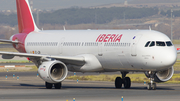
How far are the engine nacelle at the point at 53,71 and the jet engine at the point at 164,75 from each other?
25.5 ft

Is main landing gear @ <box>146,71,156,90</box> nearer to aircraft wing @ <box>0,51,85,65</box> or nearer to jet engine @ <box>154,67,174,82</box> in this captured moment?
jet engine @ <box>154,67,174,82</box>

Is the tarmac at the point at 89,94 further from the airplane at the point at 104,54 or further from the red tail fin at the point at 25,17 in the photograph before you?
the red tail fin at the point at 25,17

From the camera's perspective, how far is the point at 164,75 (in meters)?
35.8

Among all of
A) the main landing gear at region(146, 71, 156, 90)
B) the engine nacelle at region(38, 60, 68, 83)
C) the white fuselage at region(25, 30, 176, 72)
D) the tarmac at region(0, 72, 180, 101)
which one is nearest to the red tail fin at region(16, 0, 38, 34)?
the white fuselage at region(25, 30, 176, 72)

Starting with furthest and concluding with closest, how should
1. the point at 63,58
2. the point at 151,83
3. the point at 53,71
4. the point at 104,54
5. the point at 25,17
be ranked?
1. the point at 25,17
2. the point at 63,58
3. the point at 104,54
4. the point at 53,71
5. the point at 151,83

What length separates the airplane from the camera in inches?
1250

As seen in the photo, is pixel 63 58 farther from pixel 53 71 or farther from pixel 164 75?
pixel 164 75

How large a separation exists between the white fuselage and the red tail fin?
3.71 m

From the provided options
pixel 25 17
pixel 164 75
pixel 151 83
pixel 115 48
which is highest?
pixel 25 17

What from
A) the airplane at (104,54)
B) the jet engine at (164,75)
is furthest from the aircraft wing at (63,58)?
the jet engine at (164,75)

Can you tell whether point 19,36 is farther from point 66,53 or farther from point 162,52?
point 162,52

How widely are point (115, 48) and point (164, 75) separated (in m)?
5.16

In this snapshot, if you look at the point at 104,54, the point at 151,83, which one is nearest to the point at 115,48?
the point at 104,54

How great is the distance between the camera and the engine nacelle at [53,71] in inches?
1314
